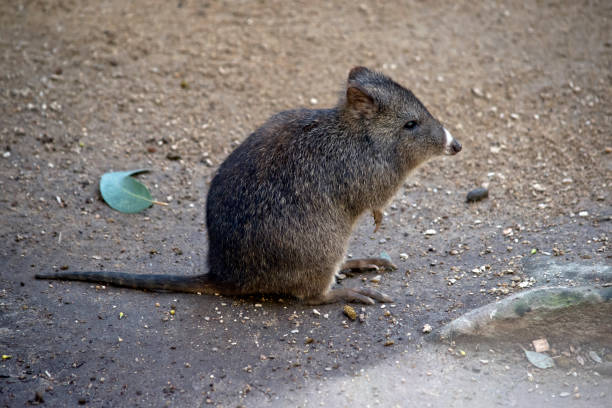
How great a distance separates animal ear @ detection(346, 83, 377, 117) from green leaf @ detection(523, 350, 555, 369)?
2270mm

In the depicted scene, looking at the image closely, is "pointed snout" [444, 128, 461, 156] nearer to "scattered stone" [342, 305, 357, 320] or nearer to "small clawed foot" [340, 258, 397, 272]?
"small clawed foot" [340, 258, 397, 272]

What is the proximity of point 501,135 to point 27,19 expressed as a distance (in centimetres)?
675

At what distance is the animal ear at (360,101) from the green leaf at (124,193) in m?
2.51

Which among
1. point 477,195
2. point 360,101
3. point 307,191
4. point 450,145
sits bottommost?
point 477,195

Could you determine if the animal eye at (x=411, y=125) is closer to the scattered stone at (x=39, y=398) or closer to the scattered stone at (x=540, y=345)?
the scattered stone at (x=540, y=345)

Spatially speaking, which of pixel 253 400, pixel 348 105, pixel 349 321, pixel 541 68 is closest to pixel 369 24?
pixel 541 68

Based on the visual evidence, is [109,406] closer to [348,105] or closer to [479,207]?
[348,105]

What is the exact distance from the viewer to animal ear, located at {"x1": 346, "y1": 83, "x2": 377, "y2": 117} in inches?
205

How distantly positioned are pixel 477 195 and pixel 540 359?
2.76 metres

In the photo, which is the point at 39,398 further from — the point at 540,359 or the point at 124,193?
the point at 540,359

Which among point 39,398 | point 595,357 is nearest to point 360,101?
point 595,357

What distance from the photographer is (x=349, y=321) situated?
5.08 m

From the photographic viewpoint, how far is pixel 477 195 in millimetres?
6781

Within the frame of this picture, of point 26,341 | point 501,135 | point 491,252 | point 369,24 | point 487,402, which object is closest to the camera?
point 487,402
